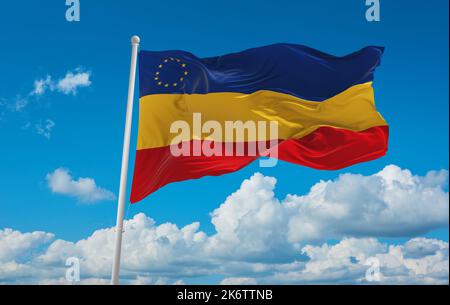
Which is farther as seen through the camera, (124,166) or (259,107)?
(259,107)

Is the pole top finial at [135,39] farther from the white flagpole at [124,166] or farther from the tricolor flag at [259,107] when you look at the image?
the tricolor flag at [259,107]

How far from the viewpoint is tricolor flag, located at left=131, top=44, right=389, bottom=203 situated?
15023 mm

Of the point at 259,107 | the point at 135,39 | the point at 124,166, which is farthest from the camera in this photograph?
the point at 259,107

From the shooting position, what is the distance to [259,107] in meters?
16.5

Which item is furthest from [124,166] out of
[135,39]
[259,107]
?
[259,107]

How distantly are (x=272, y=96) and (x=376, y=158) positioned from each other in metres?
3.36

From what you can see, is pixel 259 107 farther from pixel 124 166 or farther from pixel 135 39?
pixel 124 166

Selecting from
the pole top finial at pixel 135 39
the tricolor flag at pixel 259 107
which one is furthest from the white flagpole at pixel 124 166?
the tricolor flag at pixel 259 107

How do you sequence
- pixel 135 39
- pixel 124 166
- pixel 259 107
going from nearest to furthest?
pixel 124 166
pixel 135 39
pixel 259 107

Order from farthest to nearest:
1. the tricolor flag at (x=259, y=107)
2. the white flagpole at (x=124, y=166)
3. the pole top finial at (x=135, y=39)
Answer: the pole top finial at (x=135, y=39)
the tricolor flag at (x=259, y=107)
the white flagpole at (x=124, y=166)

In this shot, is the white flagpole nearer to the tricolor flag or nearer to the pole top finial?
the pole top finial

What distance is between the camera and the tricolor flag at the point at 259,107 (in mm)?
15023

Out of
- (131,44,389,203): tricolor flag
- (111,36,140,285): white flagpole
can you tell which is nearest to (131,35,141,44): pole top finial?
(111,36,140,285): white flagpole
